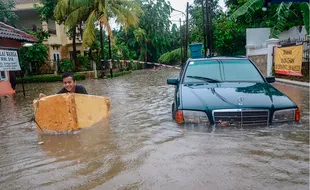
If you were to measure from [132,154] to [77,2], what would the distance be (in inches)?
790

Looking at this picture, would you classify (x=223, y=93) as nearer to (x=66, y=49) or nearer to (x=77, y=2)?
(x=77, y=2)

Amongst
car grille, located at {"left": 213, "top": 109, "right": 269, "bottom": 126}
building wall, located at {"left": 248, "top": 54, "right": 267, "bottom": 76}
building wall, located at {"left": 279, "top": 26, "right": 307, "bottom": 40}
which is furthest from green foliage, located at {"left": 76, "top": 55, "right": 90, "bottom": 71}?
car grille, located at {"left": 213, "top": 109, "right": 269, "bottom": 126}

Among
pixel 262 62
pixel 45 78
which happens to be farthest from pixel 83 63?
pixel 262 62

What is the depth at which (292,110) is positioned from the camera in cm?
475

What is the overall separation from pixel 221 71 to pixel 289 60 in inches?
324

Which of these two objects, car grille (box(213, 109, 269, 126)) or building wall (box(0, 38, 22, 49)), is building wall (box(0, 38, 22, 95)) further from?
car grille (box(213, 109, 269, 126))

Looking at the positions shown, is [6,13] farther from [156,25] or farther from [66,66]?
[156,25]

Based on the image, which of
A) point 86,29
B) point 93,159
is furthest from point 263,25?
point 93,159

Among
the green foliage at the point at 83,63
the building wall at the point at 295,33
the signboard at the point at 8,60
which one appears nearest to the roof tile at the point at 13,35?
the signboard at the point at 8,60

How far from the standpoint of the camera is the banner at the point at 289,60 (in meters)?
12.2

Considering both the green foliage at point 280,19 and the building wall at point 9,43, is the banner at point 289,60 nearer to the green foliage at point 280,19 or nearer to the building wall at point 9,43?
the green foliage at point 280,19

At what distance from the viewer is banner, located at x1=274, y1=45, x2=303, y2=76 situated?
12.2 metres

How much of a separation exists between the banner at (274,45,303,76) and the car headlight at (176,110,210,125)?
29.3 ft

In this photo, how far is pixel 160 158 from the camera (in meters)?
3.90
